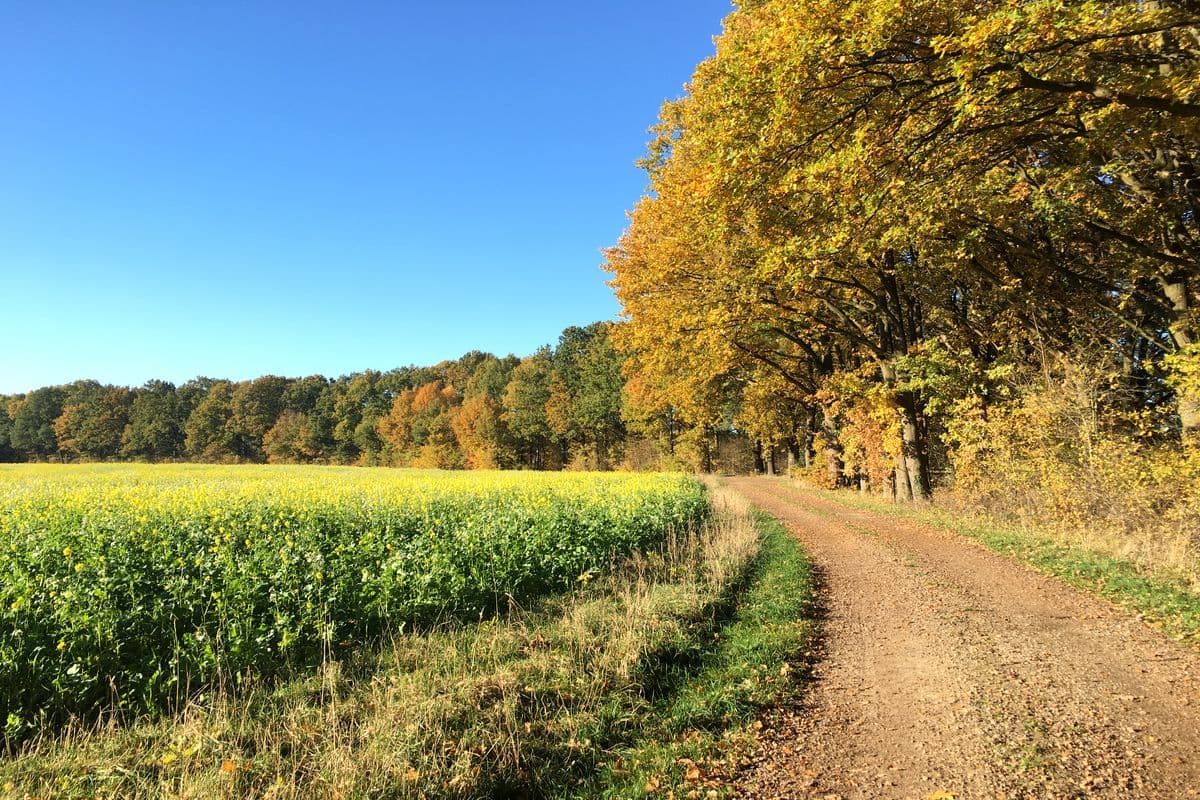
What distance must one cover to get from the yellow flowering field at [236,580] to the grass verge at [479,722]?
1.41 ft

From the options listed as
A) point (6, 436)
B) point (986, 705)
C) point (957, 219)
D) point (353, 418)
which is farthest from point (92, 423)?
point (986, 705)

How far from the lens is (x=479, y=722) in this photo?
457 cm

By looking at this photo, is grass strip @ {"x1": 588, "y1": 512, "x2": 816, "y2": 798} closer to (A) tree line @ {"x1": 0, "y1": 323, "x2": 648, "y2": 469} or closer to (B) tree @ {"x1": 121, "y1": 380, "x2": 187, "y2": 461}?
(A) tree line @ {"x1": 0, "y1": 323, "x2": 648, "y2": 469}

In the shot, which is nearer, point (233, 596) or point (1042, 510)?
point (233, 596)

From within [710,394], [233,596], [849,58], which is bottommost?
[233,596]

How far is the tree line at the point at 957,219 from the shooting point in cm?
726

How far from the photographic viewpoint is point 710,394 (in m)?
32.5

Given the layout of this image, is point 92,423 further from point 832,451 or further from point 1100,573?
point 1100,573

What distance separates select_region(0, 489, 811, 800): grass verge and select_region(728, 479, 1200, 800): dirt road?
548 mm

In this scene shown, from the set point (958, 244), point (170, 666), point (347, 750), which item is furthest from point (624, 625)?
point (958, 244)

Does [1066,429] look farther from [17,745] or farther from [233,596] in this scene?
[17,745]

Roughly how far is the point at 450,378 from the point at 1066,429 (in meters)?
A: 92.7

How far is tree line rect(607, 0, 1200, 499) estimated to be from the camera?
7.26 metres

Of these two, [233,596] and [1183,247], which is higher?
[1183,247]
